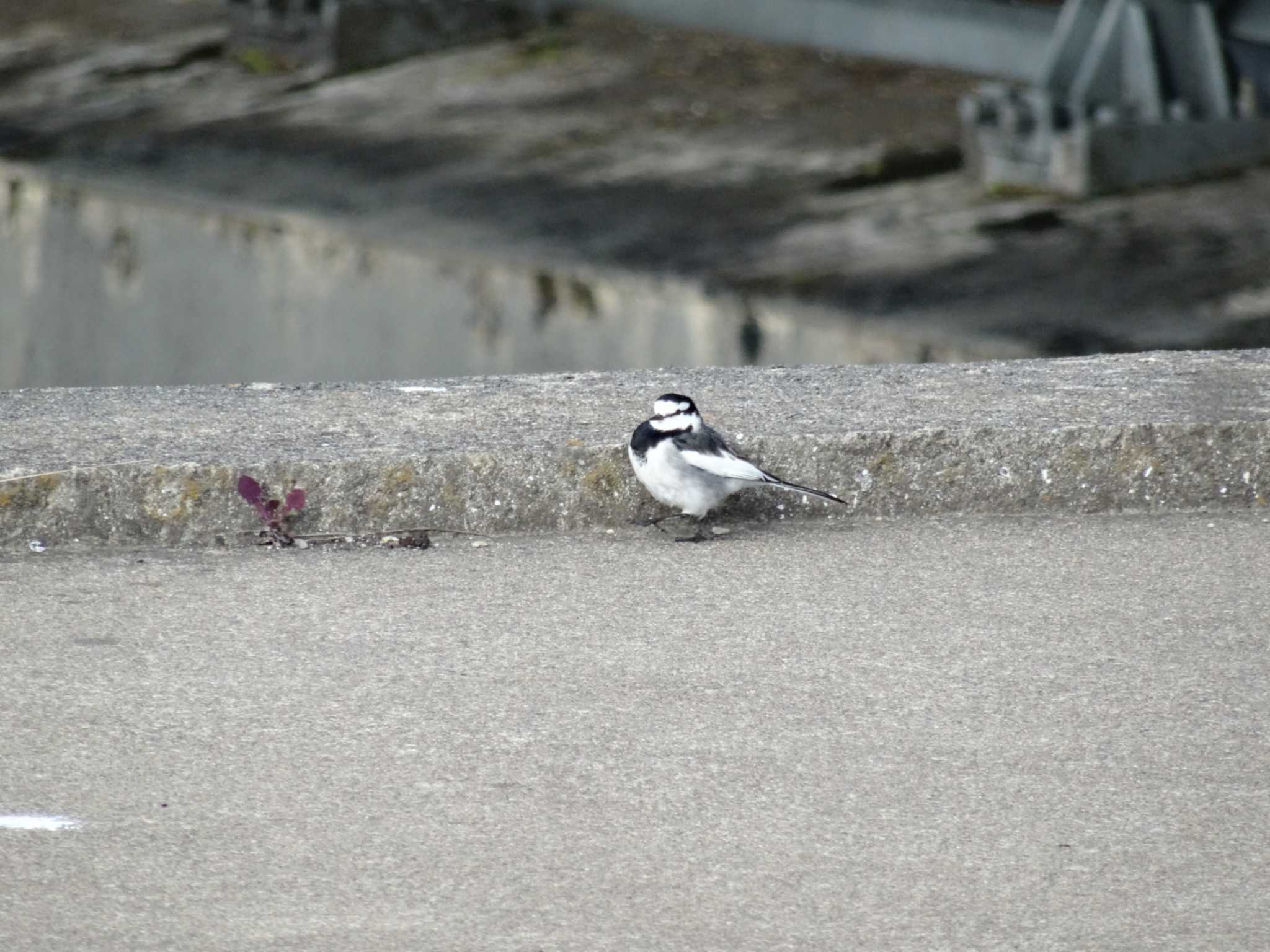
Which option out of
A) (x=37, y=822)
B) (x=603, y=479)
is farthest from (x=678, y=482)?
(x=37, y=822)

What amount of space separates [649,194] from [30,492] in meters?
7.83

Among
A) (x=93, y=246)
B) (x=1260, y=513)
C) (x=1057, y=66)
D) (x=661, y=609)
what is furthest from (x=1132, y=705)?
(x=93, y=246)

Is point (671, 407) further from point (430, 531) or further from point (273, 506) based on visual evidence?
point (273, 506)

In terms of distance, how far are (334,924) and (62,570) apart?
1472 mm

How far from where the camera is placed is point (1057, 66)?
11430 mm

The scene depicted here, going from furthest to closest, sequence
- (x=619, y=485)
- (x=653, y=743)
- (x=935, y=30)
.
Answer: (x=935, y=30)
(x=619, y=485)
(x=653, y=743)

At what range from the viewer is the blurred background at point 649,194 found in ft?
31.9

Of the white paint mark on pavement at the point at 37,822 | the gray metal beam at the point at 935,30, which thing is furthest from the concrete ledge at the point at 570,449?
the gray metal beam at the point at 935,30

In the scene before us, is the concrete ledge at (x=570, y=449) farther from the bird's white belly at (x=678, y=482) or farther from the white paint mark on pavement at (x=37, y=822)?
the white paint mark on pavement at (x=37, y=822)

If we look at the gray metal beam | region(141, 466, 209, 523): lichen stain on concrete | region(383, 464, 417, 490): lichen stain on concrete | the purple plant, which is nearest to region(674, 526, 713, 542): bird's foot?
region(383, 464, 417, 490): lichen stain on concrete

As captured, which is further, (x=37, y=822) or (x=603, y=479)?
(x=603, y=479)

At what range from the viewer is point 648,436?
384cm

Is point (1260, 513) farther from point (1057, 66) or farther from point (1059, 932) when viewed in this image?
point (1057, 66)

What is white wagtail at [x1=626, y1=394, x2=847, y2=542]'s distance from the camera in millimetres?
3768
